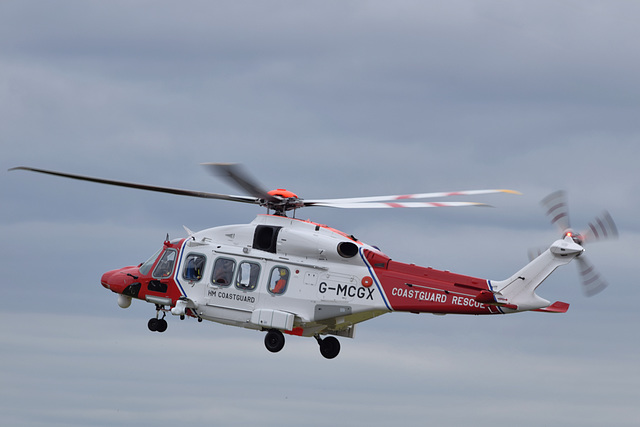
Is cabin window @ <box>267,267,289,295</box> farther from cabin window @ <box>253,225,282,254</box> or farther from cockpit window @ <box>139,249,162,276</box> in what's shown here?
cockpit window @ <box>139,249,162,276</box>

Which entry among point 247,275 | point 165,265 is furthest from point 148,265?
point 247,275

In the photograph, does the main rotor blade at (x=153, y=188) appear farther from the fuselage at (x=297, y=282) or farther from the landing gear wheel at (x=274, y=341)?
the landing gear wheel at (x=274, y=341)

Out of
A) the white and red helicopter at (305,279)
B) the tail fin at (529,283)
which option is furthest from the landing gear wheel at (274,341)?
the tail fin at (529,283)

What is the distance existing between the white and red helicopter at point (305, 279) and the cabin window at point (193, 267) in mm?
36

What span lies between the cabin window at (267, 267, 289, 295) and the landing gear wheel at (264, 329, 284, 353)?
1.47 metres

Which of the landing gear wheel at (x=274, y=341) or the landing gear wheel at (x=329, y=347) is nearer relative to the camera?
the landing gear wheel at (x=274, y=341)

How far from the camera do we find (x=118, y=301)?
41.2 metres

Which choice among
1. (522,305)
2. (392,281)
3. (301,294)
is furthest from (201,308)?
(522,305)

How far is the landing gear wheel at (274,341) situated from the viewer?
37.7m

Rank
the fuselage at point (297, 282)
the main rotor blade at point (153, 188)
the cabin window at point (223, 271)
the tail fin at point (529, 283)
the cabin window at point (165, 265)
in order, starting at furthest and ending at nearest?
the cabin window at point (165, 265), the cabin window at point (223, 271), the fuselage at point (297, 282), the main rotor blade at point (153, 188), the tail fin at point (529, 283)

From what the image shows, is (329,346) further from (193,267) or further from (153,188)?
(153,188)

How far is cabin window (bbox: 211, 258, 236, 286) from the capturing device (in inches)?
1506

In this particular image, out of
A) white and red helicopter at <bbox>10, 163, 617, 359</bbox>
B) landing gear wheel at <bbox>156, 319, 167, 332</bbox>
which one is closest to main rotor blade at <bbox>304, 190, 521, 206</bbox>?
white and red helicopter at <bbox>10, 163, 617, 359</bbox>

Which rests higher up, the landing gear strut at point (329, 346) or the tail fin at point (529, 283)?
the tail fin at point (529, 283)
